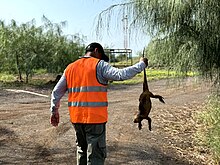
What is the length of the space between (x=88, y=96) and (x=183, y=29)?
3.54ft

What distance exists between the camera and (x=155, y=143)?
6.33m

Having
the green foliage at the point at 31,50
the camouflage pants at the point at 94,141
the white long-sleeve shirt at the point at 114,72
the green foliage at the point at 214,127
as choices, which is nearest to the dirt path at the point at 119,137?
the green foliage at the point at 214,127

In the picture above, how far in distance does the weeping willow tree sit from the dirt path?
0.38 metres

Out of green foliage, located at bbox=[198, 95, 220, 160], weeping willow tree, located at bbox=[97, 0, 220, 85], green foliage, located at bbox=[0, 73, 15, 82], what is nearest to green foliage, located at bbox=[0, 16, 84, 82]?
green foliage, located at bbox=[0, 73, 15, 82]

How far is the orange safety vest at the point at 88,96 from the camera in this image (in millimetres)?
3314

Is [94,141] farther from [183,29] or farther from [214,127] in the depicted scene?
[214,127]

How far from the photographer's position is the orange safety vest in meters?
3.31

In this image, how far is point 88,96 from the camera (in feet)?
10.9

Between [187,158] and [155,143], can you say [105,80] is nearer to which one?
[187,158]

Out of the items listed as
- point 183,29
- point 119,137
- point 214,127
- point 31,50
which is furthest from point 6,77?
point 183,29

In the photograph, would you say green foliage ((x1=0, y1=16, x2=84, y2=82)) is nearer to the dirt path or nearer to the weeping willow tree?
the dirt path

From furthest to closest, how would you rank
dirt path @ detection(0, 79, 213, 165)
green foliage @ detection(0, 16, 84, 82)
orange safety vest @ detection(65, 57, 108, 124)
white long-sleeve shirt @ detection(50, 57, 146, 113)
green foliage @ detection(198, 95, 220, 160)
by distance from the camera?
1. green foliage @ detection(0, 16, 84, 82)
2. dirt path @ detection(0, 79, 213, 165)
3. green foliage @ detection(198, 95, 220, 160)
4. orange safety vest @ detection(65, 57, 108, 124)
5. white long-sleeve shirt @ detection(50, 57, 146, 113)

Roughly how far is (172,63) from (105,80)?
38.3 inches

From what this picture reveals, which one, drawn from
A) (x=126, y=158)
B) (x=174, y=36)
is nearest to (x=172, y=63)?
(x=174, y=36)
